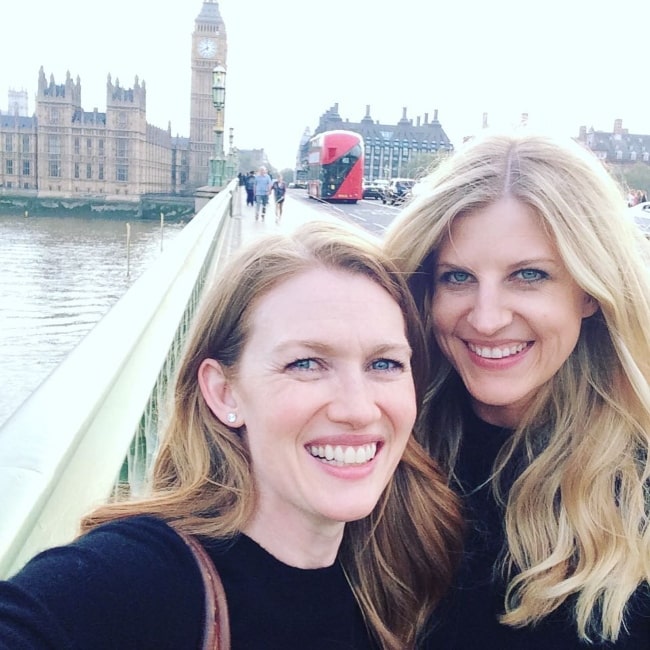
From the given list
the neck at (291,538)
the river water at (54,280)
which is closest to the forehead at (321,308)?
the neck at (291,538)

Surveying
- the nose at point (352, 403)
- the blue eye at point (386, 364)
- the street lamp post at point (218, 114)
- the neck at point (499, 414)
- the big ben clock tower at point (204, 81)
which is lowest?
the neck at point (499, 414)

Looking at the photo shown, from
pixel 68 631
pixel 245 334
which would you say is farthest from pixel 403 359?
pixel 68 631

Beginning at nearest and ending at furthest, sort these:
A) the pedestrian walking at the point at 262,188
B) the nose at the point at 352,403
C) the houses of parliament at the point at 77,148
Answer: the nose at the point at 352,403, the pedestrian walking at the point at 262,188, the houses of parliament at the point at 77,148

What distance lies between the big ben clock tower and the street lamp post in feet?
193

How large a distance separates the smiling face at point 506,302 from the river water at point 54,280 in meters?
8.84

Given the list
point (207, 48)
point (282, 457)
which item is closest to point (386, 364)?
point (282, 457)

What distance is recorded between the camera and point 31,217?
7131cm

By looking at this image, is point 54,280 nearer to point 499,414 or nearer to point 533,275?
point 499,414

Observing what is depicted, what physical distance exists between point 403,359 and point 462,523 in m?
0.49

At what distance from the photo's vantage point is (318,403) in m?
1.27

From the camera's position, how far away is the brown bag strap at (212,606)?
107 cm

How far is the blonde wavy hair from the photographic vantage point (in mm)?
1325

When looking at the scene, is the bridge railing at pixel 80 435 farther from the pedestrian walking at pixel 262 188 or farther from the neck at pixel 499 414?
the pedestrian walking at pixel 262 188

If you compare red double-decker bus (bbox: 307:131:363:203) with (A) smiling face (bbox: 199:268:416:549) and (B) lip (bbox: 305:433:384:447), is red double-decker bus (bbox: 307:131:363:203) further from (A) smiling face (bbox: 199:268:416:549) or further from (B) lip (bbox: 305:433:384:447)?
(B) lip (bbox: 305:433:384:447)
